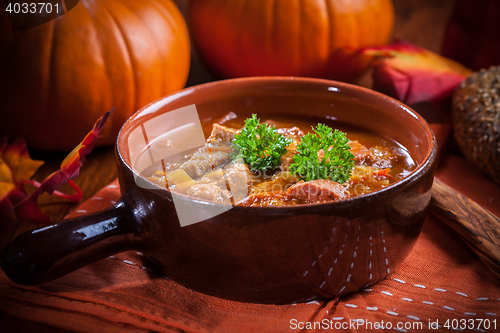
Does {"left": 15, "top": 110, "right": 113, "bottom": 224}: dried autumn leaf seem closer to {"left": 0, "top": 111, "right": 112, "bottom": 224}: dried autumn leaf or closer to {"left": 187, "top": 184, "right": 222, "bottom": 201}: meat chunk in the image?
{"left": 0, "top": 111, "right": 112, "bottom": 224}: dried autumn leaf

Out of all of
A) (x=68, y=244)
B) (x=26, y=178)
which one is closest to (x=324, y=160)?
(x=68, y=244)

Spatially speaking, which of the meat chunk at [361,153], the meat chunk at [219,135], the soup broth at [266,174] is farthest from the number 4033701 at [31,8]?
the meat chunk at [361,153]

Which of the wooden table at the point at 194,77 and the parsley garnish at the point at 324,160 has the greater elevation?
the parsley garnish at the point at 324,160

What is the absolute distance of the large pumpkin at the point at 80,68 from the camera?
6.27ft

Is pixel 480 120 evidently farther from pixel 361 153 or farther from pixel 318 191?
pixel 318 191

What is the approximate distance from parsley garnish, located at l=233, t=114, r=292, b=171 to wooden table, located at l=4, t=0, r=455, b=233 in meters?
0.73

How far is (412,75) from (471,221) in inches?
50.1

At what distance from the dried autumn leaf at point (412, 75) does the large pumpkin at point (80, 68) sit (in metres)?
1.15

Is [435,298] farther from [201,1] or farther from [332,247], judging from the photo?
[201,1]

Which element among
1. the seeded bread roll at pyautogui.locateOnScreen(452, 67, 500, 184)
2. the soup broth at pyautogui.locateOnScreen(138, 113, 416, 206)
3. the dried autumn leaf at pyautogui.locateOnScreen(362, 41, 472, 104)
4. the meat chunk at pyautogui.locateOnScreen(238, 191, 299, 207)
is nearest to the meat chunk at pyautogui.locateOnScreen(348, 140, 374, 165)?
the soup broth at pyautogui.locateOnScreen(138, 113, 416, 206)

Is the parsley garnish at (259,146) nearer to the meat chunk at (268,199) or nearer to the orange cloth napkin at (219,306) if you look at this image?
the meat chunk at (268,199)

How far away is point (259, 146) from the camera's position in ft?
Answer: 4.78

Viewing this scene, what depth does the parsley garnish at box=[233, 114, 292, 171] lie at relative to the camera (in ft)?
4.74

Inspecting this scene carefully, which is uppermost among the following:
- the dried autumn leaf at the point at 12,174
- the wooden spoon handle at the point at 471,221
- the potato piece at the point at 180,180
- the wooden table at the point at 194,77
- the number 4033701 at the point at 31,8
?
the number 4033701 at the point at 31,8
